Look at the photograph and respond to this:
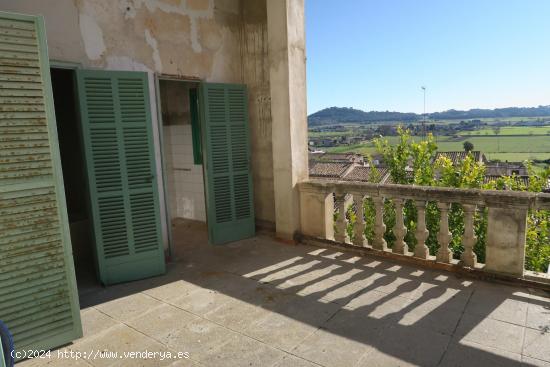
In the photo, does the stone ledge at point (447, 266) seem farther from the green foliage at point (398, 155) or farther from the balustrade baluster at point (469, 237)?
the green foliage at point (398, 155)

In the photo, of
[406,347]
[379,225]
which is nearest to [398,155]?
[379,225]

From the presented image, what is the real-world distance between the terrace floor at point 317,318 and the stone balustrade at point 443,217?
0.26 meters

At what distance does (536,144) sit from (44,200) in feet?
226

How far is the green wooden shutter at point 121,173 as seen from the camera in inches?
153

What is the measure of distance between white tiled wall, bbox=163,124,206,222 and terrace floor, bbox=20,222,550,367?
2693 millimetres

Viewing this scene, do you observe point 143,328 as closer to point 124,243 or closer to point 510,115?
point 124,243

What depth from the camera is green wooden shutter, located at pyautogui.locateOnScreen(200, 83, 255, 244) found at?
17.0 feet

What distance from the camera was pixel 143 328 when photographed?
9.98ft

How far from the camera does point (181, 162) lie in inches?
279

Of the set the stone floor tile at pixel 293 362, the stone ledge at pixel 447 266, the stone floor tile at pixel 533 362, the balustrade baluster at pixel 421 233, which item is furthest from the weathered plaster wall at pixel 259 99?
the stone floor tile at pixel 533 362

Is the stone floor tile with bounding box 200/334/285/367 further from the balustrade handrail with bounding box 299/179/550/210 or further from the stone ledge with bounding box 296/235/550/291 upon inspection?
the balustrade handrail with bounding box 299/179/550/210

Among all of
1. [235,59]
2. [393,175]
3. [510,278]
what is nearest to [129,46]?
[235,59]

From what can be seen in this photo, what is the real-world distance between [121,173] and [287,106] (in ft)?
7.77

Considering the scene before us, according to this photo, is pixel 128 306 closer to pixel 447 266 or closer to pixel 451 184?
pixel 447 266
